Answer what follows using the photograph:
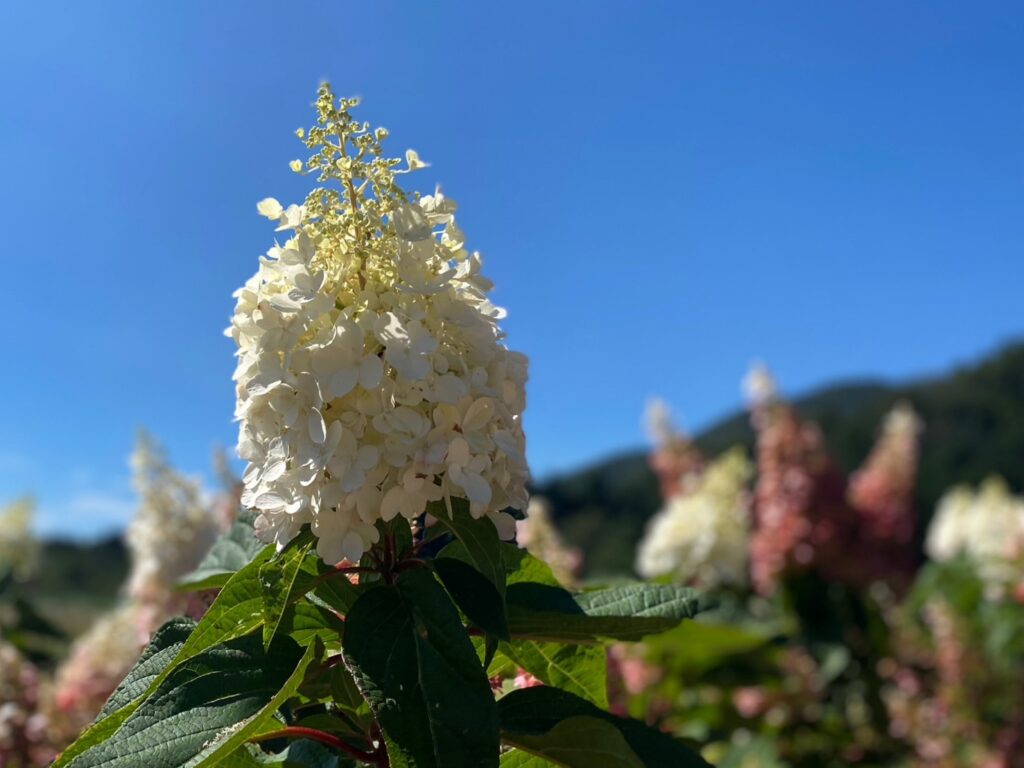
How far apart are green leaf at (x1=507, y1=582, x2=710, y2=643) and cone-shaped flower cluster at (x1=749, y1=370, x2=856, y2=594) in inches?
196

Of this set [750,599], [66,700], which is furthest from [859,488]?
[66,700]

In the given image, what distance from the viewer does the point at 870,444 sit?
26922 millimetres

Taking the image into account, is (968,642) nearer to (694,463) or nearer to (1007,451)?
(694,463)

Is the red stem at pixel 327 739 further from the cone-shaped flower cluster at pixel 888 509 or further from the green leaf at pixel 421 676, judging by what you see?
the cone-shaped flower cluster at pixel 888 509

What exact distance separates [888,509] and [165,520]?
4.86 metres

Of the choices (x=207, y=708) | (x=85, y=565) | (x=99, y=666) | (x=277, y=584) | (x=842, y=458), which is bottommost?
(x=207, y=708)

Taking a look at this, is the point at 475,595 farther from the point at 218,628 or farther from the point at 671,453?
the point at 671,453

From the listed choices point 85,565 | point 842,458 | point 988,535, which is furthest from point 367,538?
point 85,565

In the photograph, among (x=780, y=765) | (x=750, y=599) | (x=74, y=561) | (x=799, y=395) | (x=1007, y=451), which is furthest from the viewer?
(x=799, y=395)

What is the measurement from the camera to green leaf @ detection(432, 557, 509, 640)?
1023 millimetres

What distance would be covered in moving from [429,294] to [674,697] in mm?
3544

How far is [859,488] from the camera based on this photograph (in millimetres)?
6820

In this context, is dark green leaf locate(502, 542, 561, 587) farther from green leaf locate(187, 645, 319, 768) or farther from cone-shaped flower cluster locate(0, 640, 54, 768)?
cone-shaped flower cluster locate(0, 640, 54, 768)

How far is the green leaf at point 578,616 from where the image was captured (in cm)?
115
